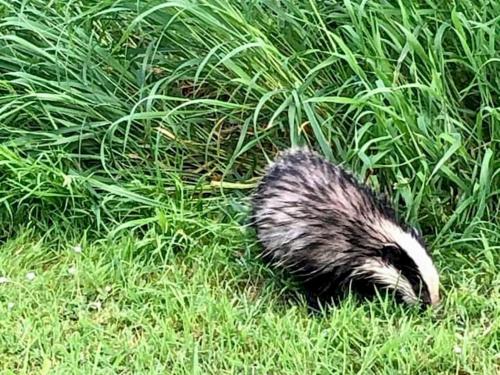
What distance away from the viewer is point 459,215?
391 cm

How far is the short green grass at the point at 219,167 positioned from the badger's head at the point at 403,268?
0.07m

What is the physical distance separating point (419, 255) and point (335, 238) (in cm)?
32

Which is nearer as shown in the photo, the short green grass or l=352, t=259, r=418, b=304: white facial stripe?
the short green grass

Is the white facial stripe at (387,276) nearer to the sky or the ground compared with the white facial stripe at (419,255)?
nearer to the ground

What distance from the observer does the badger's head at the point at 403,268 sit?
141 inches

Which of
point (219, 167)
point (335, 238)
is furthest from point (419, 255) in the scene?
point (219, 167)

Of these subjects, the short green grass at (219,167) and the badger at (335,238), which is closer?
the short green grass at (219,167)

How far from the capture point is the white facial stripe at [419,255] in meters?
3.58

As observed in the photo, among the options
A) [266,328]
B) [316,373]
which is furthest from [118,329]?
[316,373]

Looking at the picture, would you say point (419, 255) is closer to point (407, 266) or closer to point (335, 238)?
point (407, 266)

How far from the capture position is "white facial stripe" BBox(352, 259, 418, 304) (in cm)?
361

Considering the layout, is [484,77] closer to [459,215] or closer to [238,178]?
[459,215]

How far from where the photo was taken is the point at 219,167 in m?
4.36

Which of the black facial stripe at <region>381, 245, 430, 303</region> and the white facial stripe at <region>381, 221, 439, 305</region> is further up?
the white facial stripe at <region>381, 221, 439, 305</region>
